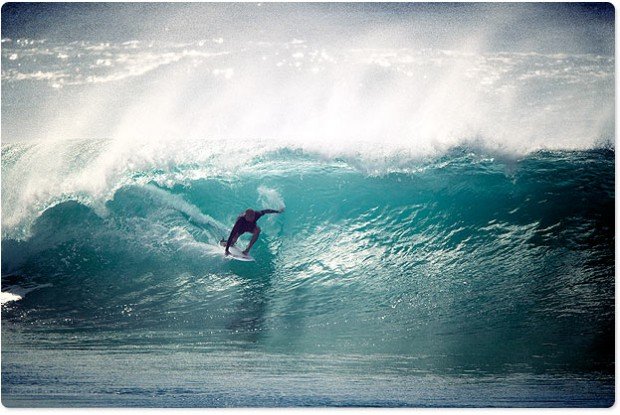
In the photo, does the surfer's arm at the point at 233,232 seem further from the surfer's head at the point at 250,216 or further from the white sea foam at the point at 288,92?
the white sea foam at the point at 288,92

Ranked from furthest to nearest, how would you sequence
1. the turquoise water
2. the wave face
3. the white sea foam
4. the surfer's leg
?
the surfer's leg
the white sea foam
the wave face
the turquoise water

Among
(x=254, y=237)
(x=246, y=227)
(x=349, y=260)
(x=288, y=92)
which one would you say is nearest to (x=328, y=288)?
(x=349, y=260)

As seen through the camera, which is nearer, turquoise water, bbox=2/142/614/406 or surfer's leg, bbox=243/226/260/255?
turquoise water, bbox=2/142/614/406

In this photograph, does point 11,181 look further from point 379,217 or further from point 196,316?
point 379,217

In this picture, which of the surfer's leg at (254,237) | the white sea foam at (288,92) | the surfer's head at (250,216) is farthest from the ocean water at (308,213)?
the surfer's head at (250,216)

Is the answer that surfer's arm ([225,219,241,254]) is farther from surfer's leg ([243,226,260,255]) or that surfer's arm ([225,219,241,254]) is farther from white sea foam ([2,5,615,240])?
white sea foam ([2,5,615,240])

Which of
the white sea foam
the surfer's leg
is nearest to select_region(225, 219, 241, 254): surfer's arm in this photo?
the surfer's leg
